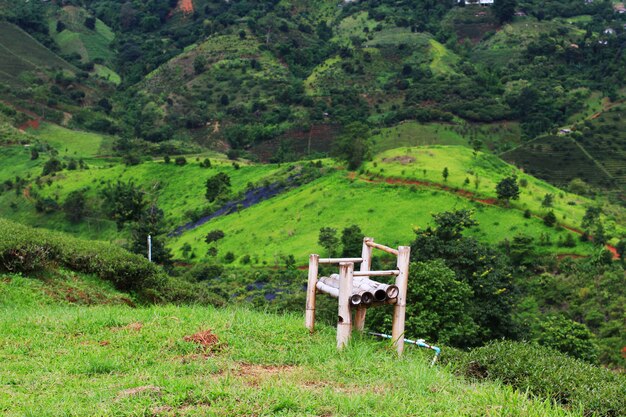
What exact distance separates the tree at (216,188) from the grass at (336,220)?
15.1 feet

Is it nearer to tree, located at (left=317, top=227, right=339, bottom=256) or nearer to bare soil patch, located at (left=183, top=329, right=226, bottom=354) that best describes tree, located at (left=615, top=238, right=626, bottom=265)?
tree, located at (left=317, top=227, right=339, bottom=256)

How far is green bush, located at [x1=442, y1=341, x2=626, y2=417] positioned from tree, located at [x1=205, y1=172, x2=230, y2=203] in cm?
5527

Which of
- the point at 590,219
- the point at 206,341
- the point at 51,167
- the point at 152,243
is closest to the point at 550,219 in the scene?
the point at 590,219

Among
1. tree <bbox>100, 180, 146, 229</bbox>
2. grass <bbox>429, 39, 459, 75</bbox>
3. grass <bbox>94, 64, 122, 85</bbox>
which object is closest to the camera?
tree <bbox>100, 180, 146, 229</bbox>

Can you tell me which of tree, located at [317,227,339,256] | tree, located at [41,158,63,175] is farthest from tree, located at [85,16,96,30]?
tree, located at [317,227,339,256]

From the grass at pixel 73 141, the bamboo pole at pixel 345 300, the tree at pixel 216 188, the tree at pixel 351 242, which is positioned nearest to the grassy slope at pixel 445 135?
the tree at pixel 216 188

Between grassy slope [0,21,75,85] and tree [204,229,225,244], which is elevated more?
grassy slope [0,21,75,85]

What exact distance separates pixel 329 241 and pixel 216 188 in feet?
75.3

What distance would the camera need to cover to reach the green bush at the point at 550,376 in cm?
697

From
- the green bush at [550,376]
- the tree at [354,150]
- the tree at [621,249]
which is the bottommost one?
the tree at [621,249]

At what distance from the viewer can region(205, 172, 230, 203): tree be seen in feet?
206

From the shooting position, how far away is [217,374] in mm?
7027

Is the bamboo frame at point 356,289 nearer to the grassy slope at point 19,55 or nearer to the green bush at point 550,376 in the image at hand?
the green bush at point 550,376

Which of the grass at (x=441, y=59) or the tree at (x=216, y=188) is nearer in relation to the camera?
the tree at (x=216, y=188)
